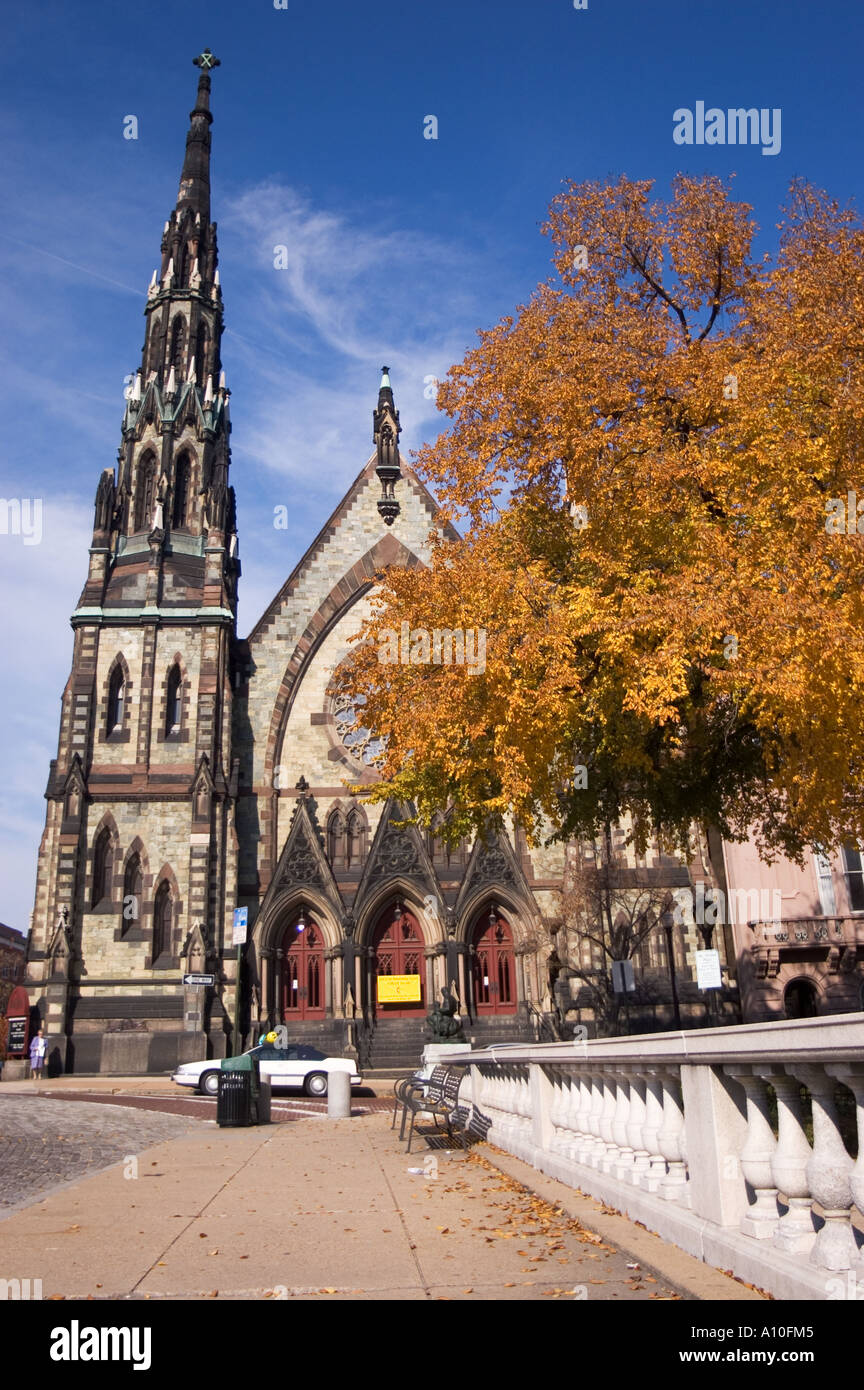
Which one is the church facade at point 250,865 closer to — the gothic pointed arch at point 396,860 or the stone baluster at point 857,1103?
the gothic pointed arch at point 396,860

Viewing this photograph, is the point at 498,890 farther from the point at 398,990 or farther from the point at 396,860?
the point at 398,990

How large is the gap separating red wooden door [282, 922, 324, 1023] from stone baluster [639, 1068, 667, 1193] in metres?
27.5

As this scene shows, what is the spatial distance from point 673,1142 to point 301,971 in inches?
1115

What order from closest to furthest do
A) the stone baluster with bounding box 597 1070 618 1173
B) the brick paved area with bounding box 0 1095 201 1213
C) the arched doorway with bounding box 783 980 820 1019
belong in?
the stone baluster with bounding box 597 1070 618 1173
the brick paved area with bounding box 0 1095 201 1213
the arched doorway with bounding box 783 980 820 1019

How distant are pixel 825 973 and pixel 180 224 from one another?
36.4m

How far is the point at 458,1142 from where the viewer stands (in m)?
13.4

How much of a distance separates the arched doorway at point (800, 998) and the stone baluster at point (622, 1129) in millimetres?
25914

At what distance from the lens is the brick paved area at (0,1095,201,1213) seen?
33.6 ft

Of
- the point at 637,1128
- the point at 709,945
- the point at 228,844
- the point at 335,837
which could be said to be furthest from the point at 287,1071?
the point at 637,1128

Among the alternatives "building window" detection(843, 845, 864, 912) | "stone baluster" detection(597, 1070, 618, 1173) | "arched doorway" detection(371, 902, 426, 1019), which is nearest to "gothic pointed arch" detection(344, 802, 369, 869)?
"arched doorway" detection(371, 902, 426, 1019)

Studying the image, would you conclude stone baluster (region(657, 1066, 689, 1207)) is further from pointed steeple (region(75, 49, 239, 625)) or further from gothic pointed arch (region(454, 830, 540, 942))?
pointed steeple (region(75, 49, 239, 625))

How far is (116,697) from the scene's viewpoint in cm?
3422

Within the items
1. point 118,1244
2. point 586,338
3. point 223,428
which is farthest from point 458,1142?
point 223,428

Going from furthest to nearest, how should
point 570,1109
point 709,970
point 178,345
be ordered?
point 178,345, point 709,970, point 570,1109
